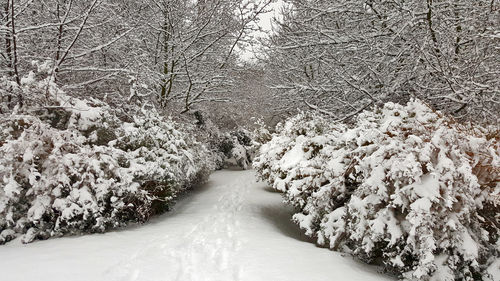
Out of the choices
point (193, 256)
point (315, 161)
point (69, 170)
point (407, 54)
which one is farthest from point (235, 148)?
point (193, 256)

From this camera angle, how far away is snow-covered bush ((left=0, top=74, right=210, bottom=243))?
4715 mm

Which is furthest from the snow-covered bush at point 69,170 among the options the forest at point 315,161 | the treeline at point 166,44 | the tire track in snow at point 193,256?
the treeline at point 166,44

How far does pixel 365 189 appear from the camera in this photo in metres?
4.41

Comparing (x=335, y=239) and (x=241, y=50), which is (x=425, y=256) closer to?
(x=335, y=239)

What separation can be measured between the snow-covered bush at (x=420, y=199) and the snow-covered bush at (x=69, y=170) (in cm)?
319

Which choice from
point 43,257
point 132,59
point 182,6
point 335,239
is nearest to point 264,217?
point 335,239

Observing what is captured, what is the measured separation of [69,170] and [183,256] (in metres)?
2.19

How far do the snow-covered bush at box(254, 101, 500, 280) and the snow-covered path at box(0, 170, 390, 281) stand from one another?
0.42 m

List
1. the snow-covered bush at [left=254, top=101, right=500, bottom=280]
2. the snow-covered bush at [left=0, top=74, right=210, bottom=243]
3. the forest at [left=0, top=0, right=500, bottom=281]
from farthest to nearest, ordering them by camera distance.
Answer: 1. the snow-covered bush at [left=0, top=74, right=210, bottom=243]
2. the forest at [left=0, top=0, right=500, bottom=281]
3. the snow-covered bush at [left=254, top=101, right=500, bottom=280]

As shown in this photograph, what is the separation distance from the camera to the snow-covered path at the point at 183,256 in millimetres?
3592

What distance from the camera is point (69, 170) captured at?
498 centimetres

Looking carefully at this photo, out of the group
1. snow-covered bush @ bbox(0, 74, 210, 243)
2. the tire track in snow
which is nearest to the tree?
the tire track in snow

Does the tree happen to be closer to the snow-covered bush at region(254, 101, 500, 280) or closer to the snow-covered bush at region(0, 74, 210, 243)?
the snow-covered bush at region(254, 101, 500, 280)

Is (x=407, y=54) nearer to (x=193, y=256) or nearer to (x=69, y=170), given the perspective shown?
(x=193, y=256)
